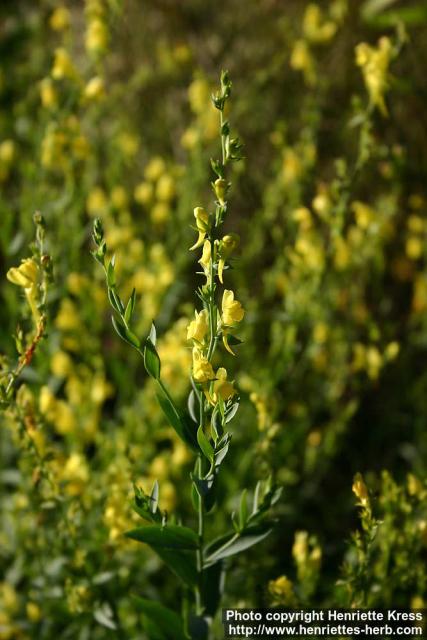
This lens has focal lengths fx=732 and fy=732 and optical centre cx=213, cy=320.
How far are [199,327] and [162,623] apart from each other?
702mm

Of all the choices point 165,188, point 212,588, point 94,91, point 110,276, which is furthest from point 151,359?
point 165,188

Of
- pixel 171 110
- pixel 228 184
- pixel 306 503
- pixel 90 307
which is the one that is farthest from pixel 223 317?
pixel 171 110

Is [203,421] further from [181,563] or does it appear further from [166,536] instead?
[181,563]

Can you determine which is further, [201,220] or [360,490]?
[360,490]

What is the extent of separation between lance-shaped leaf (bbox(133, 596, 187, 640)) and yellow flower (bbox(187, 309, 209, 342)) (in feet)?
2.05

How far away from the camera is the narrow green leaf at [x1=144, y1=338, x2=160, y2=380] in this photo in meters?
1.28

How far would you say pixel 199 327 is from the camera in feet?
4.14

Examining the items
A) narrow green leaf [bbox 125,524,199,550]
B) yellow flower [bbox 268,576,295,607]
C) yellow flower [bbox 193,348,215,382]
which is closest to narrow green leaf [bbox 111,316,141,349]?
yellow flower [bbox 193,348,215,382]

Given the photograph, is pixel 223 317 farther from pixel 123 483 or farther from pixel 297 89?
pixel 297 89

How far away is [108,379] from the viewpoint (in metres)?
3.20

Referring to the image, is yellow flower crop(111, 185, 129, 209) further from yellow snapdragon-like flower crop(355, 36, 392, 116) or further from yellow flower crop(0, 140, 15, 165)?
yellow snapdragon-like flower crop(355, 36, 392, 116)

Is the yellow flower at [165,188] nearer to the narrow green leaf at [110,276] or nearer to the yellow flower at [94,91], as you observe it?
the yellow flower at [94,91]

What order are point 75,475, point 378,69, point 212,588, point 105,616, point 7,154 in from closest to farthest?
point 212,588 < point 105,616 < point 75,475 < point 378,69 < point 7,154

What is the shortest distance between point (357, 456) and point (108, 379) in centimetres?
111
